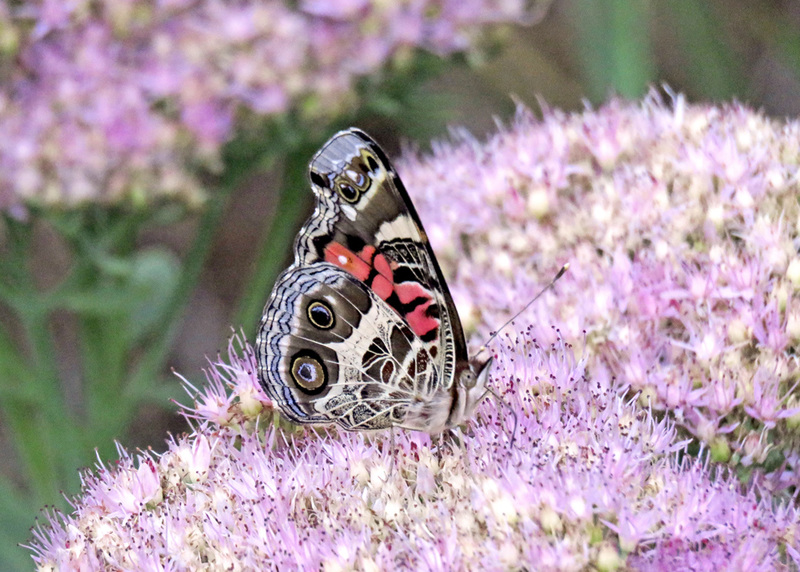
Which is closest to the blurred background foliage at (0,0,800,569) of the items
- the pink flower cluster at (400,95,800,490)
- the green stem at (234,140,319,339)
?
the green stem at (234,140,319,339)

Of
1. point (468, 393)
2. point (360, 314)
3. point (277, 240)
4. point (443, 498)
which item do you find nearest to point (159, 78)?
point (277, 240)

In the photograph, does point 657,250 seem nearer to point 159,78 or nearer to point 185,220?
point 159,78

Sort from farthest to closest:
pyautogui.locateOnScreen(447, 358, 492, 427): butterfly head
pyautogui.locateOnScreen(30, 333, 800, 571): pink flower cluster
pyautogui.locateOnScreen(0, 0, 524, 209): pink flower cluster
Answer: pyautogui.locateOnScreen(0, 0, 524, 209): pink flower cluster < pyautogui.locateOnScreen(447, 358, 492, 427): butterfly head < pyautogui.locateOnScreen(30, 333, 800, 571): pink flower cluster

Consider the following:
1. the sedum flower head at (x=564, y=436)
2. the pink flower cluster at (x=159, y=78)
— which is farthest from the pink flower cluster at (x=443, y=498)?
the pink flower cluster at (x=159, y=78)

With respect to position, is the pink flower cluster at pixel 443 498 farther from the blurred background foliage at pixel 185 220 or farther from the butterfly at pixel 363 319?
the blurred background foliage at pixel 185 220

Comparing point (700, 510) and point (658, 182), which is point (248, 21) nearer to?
point (658, 182)

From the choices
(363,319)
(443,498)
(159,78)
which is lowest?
(443,498)

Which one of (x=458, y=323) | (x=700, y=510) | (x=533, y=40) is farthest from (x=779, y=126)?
(x=533, y=40)

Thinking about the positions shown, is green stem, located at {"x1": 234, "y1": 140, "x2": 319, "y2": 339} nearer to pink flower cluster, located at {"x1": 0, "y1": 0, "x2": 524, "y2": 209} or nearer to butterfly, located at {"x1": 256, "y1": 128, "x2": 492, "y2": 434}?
pink flower cluster, located at {"x1": 0, "y1": 0, "x2": 524, "y2": 209}
